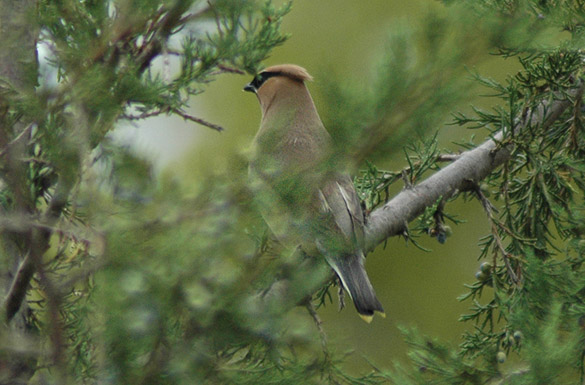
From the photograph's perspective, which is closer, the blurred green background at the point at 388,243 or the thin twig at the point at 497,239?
the thin twig at the point at 497,239

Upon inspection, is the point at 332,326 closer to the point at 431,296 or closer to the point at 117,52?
the point at 117,52

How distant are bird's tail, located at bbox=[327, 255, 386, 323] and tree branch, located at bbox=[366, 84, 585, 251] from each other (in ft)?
0.37

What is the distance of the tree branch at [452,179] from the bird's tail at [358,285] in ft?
0.37

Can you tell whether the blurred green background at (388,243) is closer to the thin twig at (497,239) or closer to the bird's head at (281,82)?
the bird's head at (281,82)

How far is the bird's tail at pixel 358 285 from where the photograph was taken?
2.52m

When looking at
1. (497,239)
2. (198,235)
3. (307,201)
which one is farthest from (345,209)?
(198,235)

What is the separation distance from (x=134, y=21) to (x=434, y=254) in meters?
5.24

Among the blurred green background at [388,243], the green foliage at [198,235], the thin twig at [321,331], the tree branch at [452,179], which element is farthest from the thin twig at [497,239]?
the blurred green background at [388,243]

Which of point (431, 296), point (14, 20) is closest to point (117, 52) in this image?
point (14, 20)

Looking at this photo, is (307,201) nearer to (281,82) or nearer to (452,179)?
(452,179)

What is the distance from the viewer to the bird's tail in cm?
252

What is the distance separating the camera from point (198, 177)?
1.23 meters

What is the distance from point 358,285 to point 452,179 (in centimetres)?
47

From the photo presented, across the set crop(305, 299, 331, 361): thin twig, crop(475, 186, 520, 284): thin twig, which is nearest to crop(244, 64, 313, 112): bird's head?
crop(475, 186, 520, 284): thin twig
